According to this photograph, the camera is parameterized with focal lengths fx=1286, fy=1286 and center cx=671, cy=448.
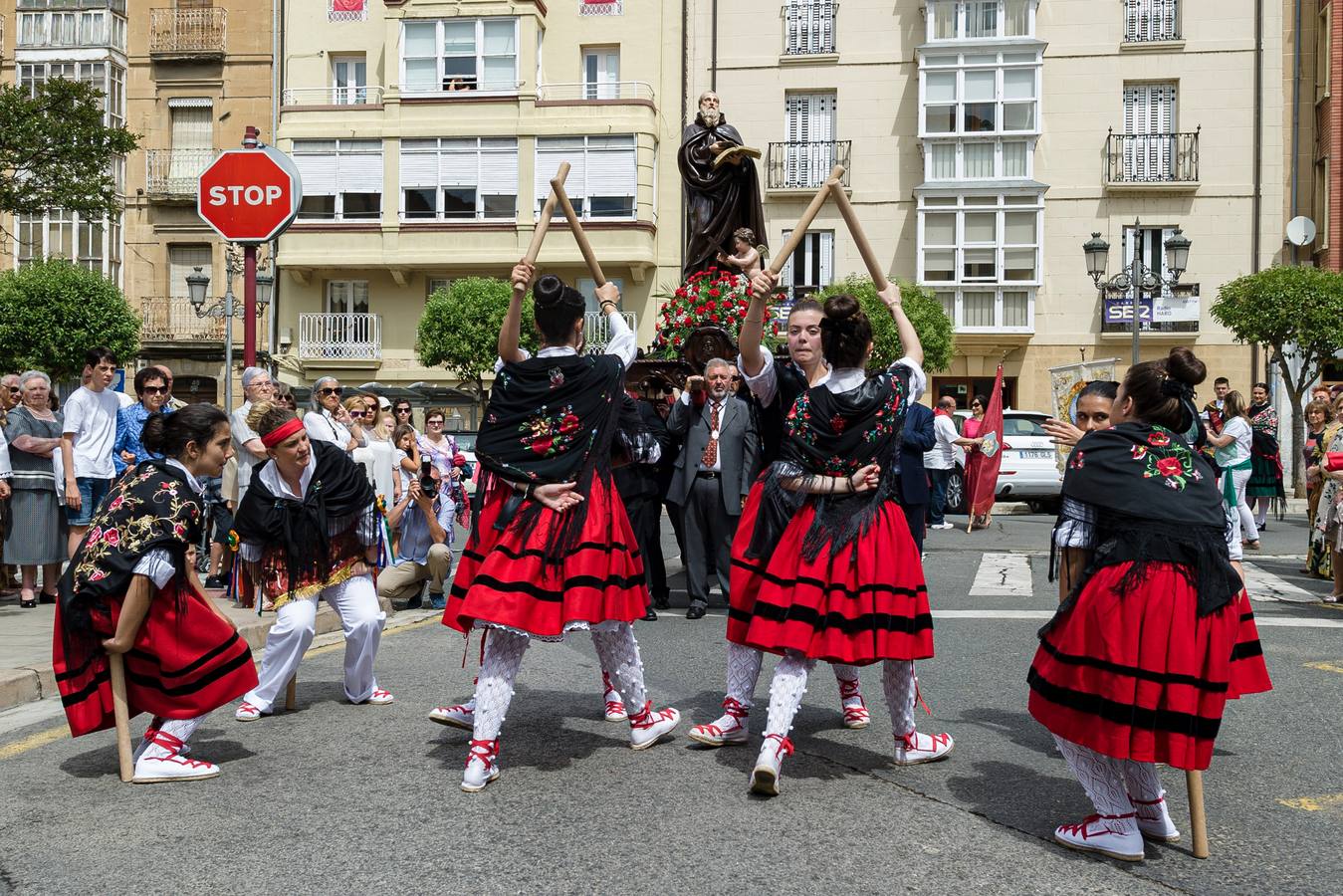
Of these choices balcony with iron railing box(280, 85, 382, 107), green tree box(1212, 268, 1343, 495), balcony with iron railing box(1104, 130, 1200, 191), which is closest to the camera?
green tree box(1212, 268, 1343, 495)

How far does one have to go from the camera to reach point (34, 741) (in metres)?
5.66

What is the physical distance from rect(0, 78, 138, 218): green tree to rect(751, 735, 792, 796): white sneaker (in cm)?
1570

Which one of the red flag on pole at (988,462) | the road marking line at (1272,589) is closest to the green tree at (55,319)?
the red flag on pole at (988,462)

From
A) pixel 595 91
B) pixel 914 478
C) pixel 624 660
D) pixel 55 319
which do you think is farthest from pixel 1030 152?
pixel 624 660

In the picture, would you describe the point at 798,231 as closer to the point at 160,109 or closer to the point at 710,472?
the point at 710,472

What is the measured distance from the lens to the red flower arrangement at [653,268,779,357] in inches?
426

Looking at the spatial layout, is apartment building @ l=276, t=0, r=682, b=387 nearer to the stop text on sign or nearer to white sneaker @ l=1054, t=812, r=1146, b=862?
the stop text on sign

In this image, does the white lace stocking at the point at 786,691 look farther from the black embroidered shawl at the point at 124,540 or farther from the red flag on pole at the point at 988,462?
the red flag on pole at the point at 988,462

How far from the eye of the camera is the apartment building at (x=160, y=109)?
1453 inches

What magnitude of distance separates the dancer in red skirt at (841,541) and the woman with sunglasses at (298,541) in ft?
6.85

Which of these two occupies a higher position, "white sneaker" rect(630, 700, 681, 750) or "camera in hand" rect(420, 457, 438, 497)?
"camera in hand" rect(420, 457, 438, 497)

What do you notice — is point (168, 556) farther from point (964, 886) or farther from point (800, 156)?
point (800, 156)

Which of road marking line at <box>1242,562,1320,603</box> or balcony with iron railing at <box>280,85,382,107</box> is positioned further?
balcony with iron railing at <box>280,85,382,107</box>

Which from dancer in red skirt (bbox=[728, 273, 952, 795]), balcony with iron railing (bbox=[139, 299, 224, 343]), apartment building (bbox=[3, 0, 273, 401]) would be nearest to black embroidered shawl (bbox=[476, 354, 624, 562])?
dancer in red skirt (bbox=[728, 273, 952, 795])
